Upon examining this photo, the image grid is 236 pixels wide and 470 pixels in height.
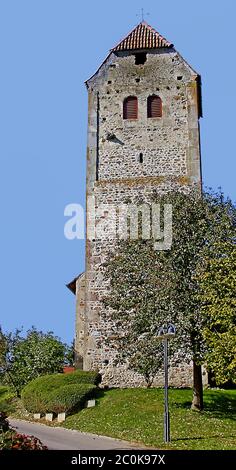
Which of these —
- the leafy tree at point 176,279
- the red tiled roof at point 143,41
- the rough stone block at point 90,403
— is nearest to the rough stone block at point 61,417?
the rough stone block at point 90,403

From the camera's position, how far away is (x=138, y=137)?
32562 mm

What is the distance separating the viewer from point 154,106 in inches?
1307

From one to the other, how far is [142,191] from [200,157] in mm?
3522

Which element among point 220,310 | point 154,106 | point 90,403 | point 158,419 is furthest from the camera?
point 154,106

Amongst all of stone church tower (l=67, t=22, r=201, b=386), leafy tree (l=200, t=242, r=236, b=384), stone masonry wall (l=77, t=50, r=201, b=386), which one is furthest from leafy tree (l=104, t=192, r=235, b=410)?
stone church tower (l=67, t=22, r=201, b=386)

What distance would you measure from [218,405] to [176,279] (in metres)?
5.90

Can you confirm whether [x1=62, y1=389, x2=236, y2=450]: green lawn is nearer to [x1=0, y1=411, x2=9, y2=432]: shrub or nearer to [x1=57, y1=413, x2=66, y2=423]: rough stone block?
[x1=57, y1=413, x2=66, y2=423]: rough stone block

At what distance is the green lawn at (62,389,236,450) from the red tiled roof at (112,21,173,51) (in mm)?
18749

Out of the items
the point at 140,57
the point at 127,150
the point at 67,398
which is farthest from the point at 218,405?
the point at 140,57

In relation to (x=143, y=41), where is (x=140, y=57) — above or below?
below

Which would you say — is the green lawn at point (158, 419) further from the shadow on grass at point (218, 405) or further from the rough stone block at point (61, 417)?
the rough stone block at point (61, 417)

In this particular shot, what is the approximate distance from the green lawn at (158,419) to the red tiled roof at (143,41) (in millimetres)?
18749

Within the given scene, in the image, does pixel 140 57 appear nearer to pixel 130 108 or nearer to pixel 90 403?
pixel 130 108
